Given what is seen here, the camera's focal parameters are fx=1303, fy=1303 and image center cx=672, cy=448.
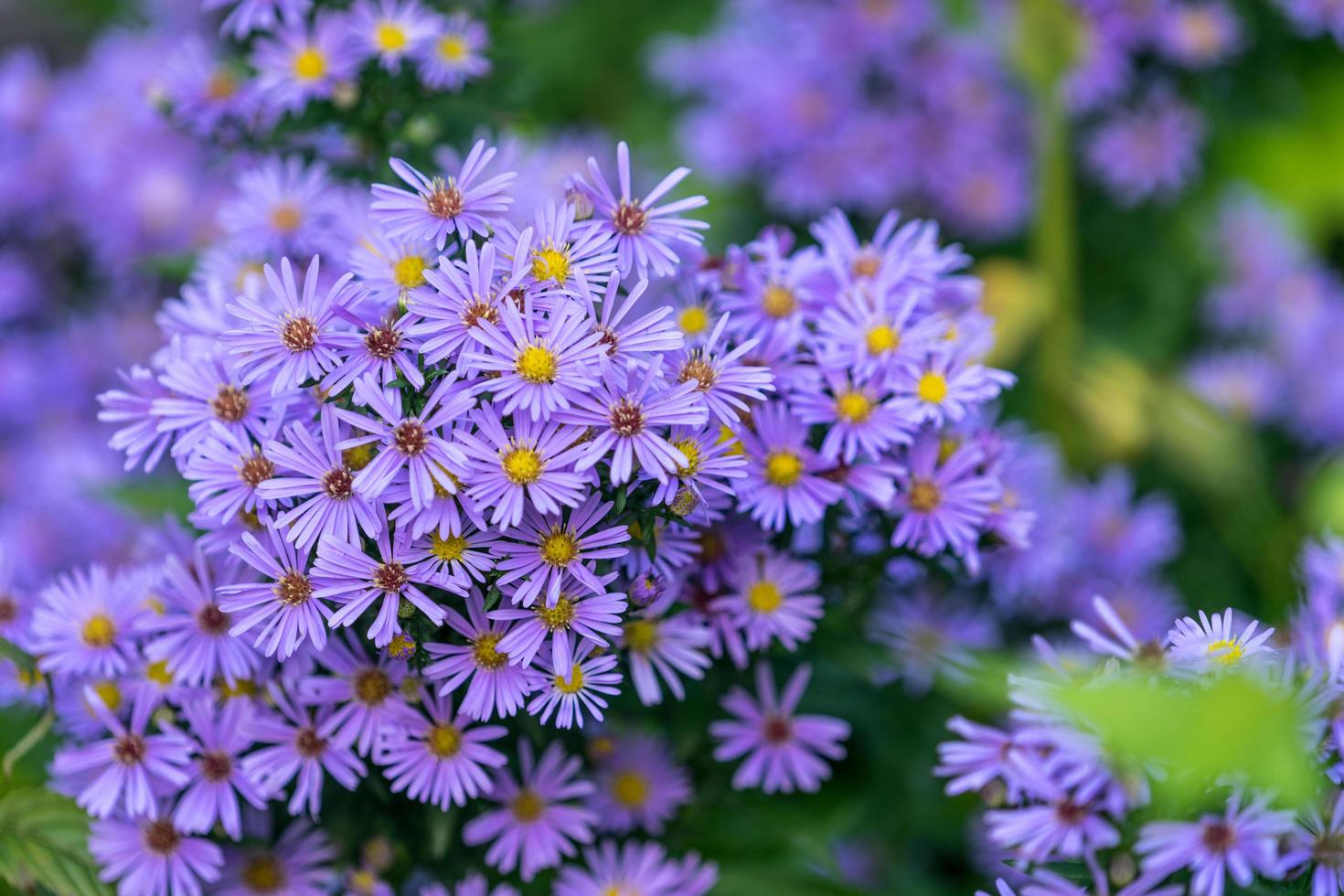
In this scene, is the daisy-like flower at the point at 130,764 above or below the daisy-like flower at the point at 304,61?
below

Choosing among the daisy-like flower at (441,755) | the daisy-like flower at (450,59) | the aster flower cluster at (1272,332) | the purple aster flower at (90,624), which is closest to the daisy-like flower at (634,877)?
the daisy-like flower at (441,755)

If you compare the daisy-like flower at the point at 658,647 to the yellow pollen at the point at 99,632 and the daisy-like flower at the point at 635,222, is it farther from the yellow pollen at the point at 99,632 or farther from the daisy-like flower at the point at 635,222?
the yellow pollen at the point at 99,632

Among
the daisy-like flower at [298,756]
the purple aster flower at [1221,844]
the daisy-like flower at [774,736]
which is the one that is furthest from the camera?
the daisy-like flower at [774,736]

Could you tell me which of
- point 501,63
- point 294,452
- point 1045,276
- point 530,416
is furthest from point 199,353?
point 1045,276

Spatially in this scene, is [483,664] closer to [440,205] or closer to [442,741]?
[442,741]

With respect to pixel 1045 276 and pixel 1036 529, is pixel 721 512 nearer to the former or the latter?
pixel 1036 529

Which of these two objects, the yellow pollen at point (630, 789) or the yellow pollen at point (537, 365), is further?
the yellow pollen at point (630, 789)

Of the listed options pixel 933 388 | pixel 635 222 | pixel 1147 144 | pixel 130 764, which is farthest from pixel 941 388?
pixel 1147 144
